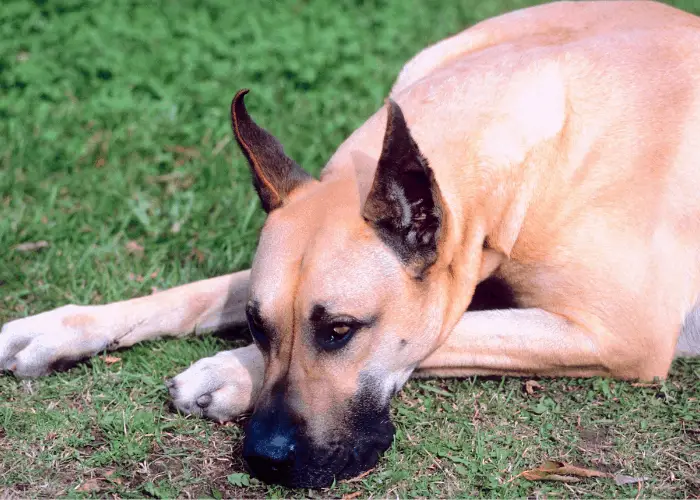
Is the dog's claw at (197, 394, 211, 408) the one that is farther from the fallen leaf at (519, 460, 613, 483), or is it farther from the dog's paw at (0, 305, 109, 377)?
the fallen leaf at (519, 460, 613, 483)

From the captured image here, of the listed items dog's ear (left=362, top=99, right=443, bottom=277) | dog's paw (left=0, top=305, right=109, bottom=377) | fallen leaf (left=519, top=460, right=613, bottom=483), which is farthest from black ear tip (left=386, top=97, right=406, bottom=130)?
dog's paw (left=0, top=305, right=109, bottom=377)

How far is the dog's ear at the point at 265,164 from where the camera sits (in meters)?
3.20

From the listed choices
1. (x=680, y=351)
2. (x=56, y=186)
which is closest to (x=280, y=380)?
(x=680, y=351)

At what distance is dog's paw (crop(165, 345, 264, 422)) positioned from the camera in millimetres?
3338

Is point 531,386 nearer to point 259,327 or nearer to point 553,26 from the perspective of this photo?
point 259,327

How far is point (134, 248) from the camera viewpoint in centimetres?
469

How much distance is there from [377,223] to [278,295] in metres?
0.41

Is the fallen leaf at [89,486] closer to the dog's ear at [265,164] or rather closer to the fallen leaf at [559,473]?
the dog's ear at [265,164]

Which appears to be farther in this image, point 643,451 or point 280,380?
point 643,451

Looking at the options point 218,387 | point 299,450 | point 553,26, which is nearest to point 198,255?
point 218,387

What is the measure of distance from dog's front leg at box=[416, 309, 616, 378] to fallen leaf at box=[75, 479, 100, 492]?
127 centimetres

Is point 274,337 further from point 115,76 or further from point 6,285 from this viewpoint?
point 115,76

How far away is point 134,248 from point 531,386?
2.23 metres

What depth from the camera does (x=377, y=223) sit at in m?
3.00
